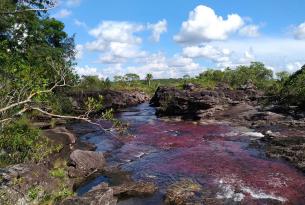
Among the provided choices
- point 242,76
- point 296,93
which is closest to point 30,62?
point 296,93

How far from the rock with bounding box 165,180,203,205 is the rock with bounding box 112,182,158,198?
1.31m

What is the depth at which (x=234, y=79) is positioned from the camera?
5428 inches

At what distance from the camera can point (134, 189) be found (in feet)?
83.8

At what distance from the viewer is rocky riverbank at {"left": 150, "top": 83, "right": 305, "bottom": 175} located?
3706 cm

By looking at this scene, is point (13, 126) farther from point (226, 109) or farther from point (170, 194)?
point (226, 109)

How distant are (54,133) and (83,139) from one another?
16.2 feet

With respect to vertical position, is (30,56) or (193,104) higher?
(30,56)

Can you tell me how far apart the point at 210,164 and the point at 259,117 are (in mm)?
Answer: 25985

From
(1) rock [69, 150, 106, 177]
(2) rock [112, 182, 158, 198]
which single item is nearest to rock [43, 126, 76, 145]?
(1) rock [69, 150, 106, 177]

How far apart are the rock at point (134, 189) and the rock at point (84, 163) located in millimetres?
4721

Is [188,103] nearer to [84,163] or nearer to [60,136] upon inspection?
[60,136]

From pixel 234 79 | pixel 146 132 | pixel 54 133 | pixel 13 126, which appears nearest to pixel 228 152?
pixel 146 132

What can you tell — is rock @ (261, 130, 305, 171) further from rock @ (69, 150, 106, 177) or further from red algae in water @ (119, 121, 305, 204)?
rock @ (69, 150, 106, 177)

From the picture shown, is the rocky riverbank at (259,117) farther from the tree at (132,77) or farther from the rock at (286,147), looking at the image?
the tree at (132,77)
